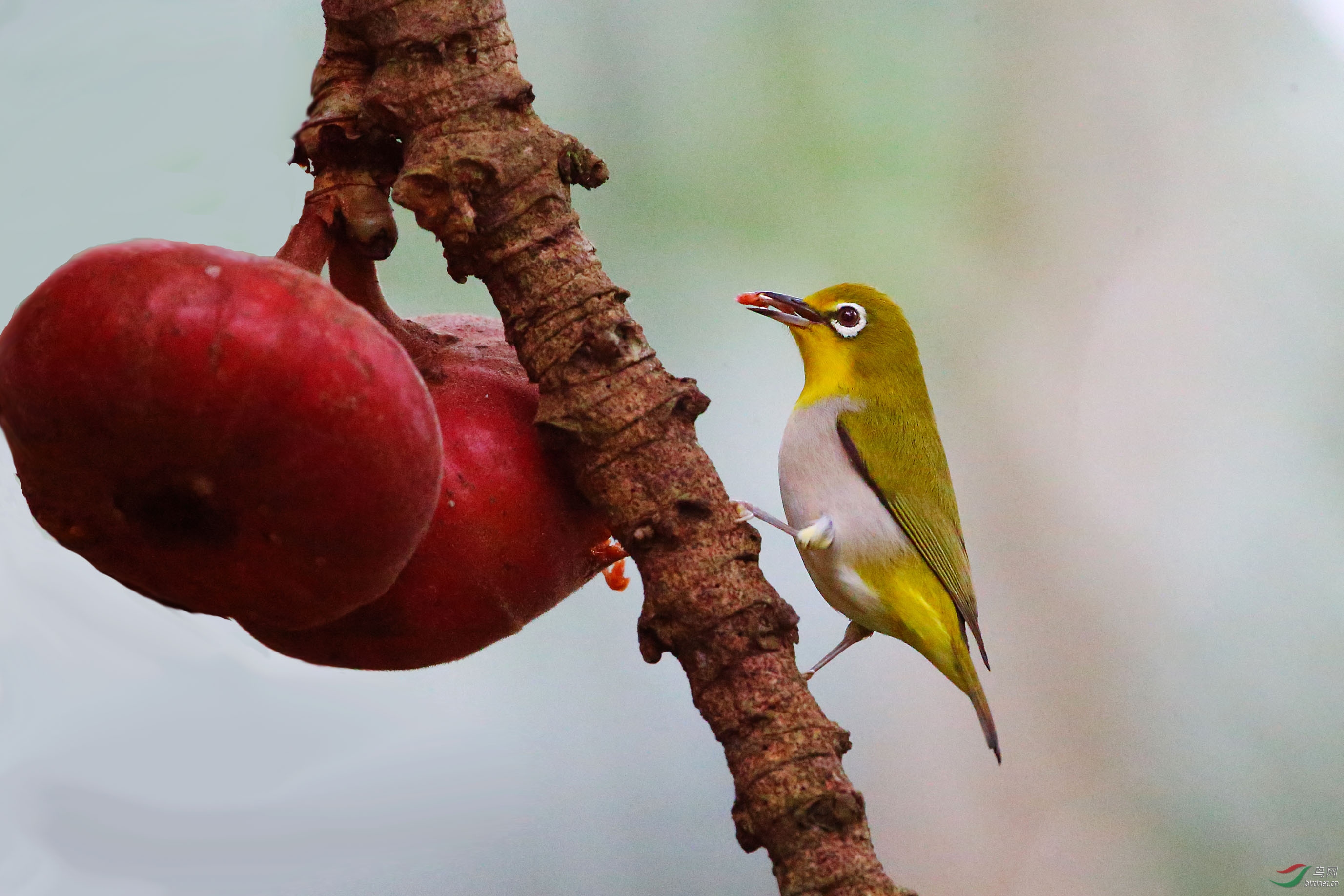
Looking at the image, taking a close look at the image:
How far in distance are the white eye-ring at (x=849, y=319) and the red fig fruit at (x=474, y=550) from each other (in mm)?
1891

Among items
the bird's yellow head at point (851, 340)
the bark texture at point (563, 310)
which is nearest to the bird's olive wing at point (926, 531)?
the bird's yellow head at point (851, 340)

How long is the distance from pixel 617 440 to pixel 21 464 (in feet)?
2.35

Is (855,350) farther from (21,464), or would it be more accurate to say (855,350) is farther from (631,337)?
(21,464)

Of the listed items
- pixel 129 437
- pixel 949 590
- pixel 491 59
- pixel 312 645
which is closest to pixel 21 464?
pixel 129 437

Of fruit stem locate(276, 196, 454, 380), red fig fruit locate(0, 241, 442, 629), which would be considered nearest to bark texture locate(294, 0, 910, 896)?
fruit stem locate(276, 196, 454, 380)

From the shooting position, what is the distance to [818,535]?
3104mm

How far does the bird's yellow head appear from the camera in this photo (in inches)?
133

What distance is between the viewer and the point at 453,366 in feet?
5.38

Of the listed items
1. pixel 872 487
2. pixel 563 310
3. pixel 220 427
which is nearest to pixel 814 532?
pixel 872 487

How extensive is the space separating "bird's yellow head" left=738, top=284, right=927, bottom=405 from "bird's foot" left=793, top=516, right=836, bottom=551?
1.44ft

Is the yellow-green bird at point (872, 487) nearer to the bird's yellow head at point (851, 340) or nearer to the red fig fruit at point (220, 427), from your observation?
the bird's yellow head at point (851, 340)

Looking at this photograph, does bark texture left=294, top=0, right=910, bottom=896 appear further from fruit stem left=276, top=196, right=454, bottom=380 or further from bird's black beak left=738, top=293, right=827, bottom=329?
bird's black beak left=738, top=293, right=827, bottom=329

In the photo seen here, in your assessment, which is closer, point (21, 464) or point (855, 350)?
point (21, 464)

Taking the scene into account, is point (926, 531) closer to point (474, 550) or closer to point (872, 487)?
point (872, 487)
